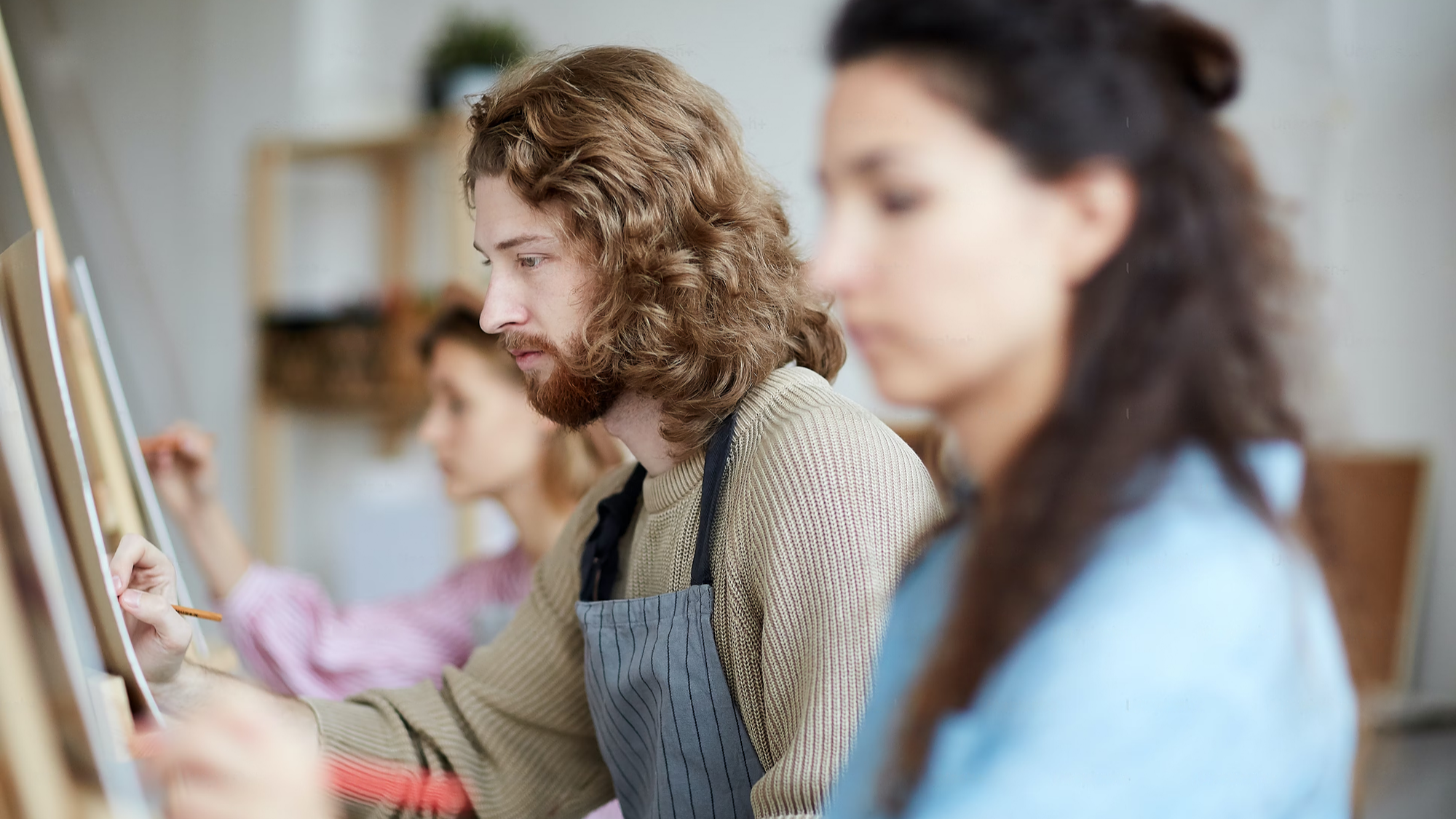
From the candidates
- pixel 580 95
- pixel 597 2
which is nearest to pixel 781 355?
pixel 580 95

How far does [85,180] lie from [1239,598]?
3.36m

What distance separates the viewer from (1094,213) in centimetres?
35

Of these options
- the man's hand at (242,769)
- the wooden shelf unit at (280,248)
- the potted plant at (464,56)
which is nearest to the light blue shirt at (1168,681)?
the man's hand at (242,769)

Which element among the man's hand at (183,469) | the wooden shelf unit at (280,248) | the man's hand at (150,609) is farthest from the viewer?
the wooden shelf unit at (280,248)

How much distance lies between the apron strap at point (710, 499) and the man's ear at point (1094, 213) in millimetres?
411

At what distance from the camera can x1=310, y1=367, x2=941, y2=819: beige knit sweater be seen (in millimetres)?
612

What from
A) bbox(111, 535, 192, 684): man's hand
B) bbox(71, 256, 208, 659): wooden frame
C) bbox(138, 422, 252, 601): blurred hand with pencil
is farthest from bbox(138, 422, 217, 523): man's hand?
bbox(111, 535, 192, 684): man's hand

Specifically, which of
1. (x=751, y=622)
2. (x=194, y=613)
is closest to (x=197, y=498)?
(x=194, y=613)

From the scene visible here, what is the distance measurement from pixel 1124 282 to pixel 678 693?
1.47 feet

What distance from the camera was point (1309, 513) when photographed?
1.19ft

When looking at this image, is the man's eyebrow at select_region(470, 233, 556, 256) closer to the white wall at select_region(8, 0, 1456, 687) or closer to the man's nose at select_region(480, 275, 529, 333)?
the man's nose at select_region(480, 275, 529, 333)

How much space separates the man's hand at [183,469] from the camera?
4.68ft

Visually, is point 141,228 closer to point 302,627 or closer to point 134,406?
point 134,406

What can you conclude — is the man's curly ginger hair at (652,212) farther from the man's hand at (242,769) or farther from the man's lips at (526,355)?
the man's hand at (242,769)
